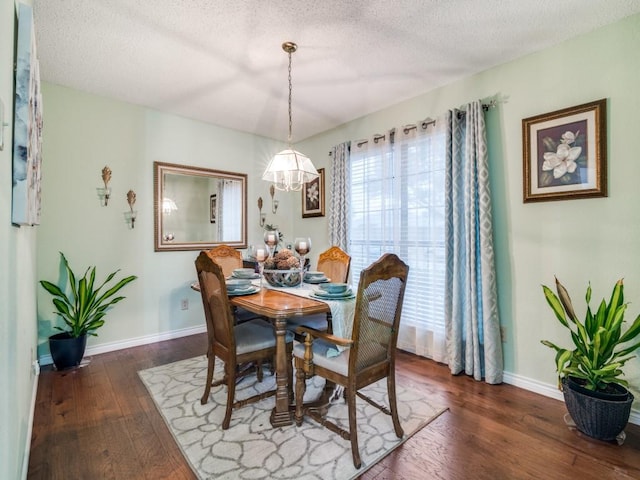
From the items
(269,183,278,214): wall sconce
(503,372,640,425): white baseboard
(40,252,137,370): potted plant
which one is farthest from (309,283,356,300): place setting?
(269,183,278,214): wall sconce

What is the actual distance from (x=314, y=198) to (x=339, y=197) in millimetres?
597

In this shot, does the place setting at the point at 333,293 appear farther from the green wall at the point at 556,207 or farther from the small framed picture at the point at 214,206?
the small framed picture at the point at 214,206

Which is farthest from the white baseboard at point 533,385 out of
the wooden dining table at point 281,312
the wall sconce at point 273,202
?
the wall sconce at point 273,202

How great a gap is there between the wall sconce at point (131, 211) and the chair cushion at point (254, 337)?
202 cm

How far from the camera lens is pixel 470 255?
2.66 m

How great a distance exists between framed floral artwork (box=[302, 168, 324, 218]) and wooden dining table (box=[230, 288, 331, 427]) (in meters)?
2.37

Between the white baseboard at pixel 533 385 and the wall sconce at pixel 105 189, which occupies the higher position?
the wall sconce at pixel 105 189

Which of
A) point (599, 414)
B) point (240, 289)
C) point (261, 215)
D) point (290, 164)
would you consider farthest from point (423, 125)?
point (599, 414)

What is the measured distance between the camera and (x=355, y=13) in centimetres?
202

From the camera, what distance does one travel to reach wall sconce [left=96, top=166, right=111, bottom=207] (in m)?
3.18

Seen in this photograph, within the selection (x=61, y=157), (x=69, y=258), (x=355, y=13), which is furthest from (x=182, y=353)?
(x=355, y=13)

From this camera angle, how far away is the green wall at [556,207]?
2.05 metres

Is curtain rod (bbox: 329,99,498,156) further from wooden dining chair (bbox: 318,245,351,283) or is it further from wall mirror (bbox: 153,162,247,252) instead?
wall mirror (bbox: 153,162,247,252)

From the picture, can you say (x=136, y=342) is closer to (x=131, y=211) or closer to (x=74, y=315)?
(x=74, y=315)
